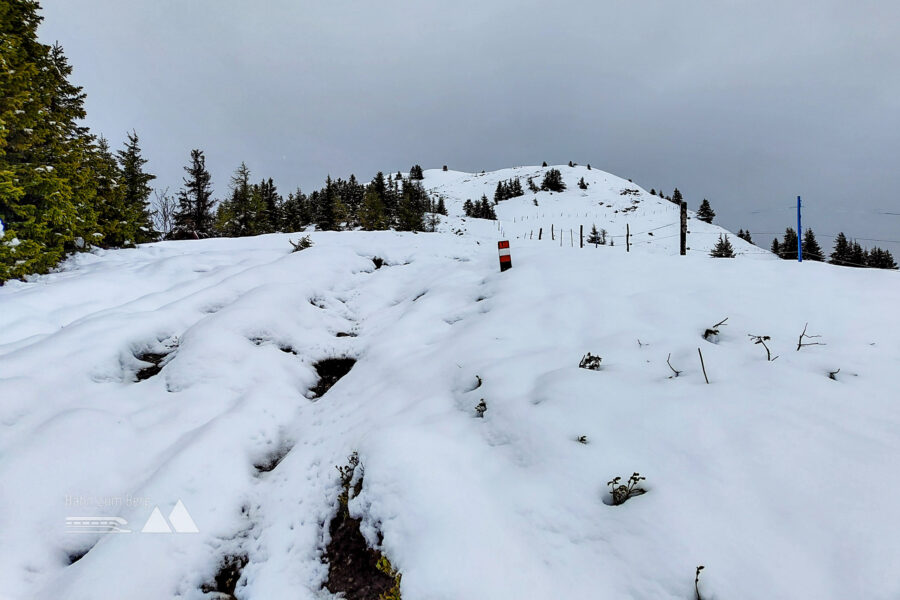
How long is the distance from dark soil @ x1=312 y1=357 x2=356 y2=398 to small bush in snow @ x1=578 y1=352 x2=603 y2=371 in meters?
4.09

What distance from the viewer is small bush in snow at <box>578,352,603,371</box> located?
4.11 m

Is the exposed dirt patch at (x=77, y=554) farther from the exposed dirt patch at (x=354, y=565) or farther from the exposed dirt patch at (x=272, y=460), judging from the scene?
the exposed dirt patch at (x=354, y=565)

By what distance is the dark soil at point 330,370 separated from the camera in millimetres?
5914

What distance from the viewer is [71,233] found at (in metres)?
11.3

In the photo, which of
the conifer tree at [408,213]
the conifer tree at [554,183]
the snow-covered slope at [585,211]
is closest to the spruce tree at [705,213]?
the snow-covered slope at [585,211]

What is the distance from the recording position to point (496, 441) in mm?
3391

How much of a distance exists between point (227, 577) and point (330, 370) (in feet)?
11.8

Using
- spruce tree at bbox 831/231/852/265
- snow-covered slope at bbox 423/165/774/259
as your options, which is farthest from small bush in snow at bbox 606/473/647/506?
spruce tree at bbox 831/231/852/265

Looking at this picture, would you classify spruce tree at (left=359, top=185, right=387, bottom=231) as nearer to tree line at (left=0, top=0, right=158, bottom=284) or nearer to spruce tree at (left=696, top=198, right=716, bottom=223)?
tree line at (left=0, top=0, right=158, bottom=284)

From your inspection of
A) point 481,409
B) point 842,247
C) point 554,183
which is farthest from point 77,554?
point 554,183

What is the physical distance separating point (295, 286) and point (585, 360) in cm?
683

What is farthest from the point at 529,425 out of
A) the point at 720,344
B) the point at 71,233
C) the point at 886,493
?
the point at 71,233

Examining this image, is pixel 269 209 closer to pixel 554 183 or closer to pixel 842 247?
pixel 842 247

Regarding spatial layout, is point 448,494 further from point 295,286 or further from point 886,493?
point 295,286
